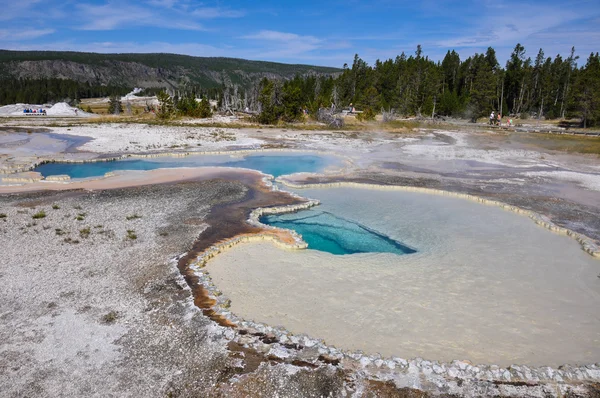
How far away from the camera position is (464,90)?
217 feet

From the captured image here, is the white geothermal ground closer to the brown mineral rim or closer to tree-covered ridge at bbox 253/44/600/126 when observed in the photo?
the brown mineral rim

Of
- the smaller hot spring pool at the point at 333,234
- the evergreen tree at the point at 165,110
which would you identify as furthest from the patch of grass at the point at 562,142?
the evergreen tree at the point at 165,110

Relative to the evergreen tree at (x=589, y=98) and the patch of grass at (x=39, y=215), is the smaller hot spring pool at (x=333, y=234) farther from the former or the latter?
the evergreen tree at (x=589, y=98)

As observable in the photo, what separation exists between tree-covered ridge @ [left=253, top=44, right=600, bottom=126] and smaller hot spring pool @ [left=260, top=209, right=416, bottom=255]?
3465 centimetres

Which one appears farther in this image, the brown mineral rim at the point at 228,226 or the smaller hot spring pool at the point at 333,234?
the smaller hot spring pool at the point at 333,234

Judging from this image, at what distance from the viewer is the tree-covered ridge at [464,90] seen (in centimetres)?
4666

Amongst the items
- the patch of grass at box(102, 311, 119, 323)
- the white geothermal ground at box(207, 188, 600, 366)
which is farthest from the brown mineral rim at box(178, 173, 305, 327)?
the patch of grass at box(102, 311, 119, 323)

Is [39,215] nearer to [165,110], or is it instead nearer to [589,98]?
[165,110]

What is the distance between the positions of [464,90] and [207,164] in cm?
5737

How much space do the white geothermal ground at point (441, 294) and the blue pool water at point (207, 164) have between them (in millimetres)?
10854

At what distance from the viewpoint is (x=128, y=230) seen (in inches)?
432

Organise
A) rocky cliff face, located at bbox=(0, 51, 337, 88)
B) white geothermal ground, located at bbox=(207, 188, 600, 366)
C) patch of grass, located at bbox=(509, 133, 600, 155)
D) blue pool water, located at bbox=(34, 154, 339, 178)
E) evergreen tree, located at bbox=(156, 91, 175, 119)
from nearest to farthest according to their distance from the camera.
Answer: white geothermal ground, located at bbox=(207, 188, 600, 366)
blue pool water, located at bbox=(34, 154, 339, 178)
patch of grass, located at bbox=(509, 133, 600, 155)
evergreen tree, located at bbox=(156, 91, 175, 119)
rocky cliff face, located at bbox=(0, 51, 337, 88)

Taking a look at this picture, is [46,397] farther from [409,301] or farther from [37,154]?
[37,154]

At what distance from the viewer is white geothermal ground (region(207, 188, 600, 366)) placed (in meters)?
6.62
